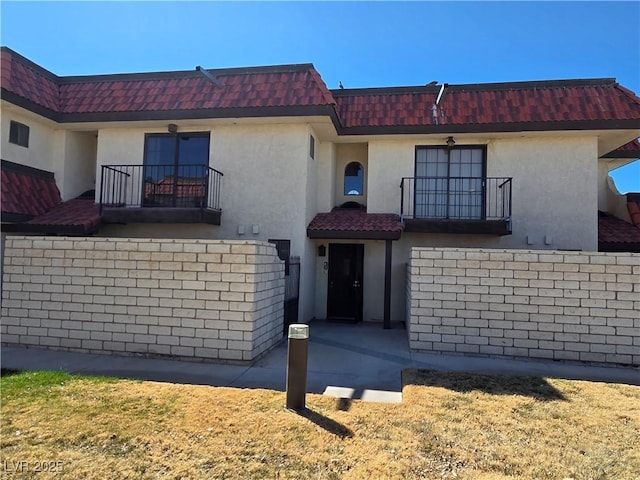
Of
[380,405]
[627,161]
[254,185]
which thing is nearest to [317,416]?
[380,405]

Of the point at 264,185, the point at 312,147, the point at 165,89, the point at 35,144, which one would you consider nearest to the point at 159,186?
the point at 165,89

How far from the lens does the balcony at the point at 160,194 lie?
33.2 ft

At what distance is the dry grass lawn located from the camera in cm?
340

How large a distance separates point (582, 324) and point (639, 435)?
131 inches

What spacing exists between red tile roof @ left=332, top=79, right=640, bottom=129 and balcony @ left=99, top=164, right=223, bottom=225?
4.36 metres

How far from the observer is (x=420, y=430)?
416 centimetres

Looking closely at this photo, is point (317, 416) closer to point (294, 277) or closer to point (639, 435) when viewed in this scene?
point (639, 435)

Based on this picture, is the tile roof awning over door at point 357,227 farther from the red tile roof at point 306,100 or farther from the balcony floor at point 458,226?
the red tile roof at point 306,100

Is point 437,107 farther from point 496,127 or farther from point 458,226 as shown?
point 458,226

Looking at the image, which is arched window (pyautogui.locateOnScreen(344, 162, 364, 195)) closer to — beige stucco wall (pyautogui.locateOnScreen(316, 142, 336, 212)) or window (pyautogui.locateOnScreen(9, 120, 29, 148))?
beige stucco wall (pyautogui.locateOnScreen(316, 142, 336, 212))

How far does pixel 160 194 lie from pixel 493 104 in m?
9.53

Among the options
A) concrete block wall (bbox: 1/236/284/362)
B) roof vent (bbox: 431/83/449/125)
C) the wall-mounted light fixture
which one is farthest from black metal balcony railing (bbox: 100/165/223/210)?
the wall-mounted light fixture

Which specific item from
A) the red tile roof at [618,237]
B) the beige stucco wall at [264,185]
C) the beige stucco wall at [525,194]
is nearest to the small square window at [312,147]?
the beige stucco wall at [264,185]

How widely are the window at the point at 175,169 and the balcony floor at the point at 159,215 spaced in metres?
0.57
